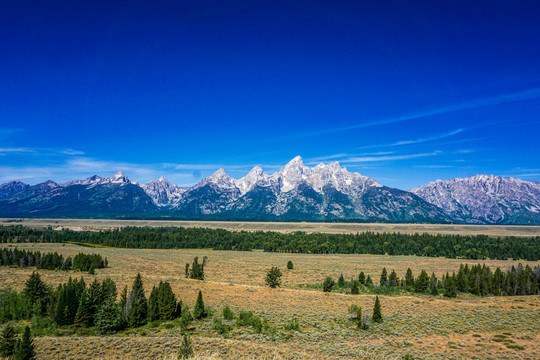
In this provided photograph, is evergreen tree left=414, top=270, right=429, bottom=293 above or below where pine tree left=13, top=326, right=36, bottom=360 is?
below

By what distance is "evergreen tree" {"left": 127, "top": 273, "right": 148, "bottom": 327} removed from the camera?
33125 mm

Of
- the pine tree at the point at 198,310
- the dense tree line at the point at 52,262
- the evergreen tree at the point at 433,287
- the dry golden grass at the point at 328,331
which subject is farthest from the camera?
the dense tree line at the point at 52,262

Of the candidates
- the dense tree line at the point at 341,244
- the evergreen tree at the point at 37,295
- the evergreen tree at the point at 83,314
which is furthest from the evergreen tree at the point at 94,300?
the dense tree line at the point at 341,244

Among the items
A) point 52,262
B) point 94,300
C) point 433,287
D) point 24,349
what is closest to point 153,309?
point 94,300

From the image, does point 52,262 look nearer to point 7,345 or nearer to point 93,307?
A: point 93,307

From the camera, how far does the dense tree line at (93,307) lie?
32.4 m

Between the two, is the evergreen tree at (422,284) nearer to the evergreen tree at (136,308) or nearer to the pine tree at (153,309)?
the pine tree at (153,309)

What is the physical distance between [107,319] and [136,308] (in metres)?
3.11

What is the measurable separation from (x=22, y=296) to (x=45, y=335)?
11.9 metres

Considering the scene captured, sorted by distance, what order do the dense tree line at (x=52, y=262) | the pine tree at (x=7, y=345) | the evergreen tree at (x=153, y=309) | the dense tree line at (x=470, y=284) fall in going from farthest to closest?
1. the dense tree line at (x=52, y=262)
2. the dense tree line at (x=470, y=284)
3. the evergreen tree at (x=153, y=309)
4. the pine tree at (x=7, y=345)

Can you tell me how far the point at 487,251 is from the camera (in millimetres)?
115375

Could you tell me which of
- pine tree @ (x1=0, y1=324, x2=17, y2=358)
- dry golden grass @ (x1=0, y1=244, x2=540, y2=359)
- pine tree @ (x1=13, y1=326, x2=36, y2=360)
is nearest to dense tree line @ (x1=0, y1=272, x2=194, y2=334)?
dry golden grass @ (x1=0, y1=244, x2=540, y2=359)

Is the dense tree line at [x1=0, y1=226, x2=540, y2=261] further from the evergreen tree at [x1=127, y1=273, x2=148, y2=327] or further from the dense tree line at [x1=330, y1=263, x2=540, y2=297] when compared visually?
the evergreen tree at [x1=127, y1=273, x2=148, y2=327]

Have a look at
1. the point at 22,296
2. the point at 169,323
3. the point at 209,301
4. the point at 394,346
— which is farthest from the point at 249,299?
the point at 22,296
